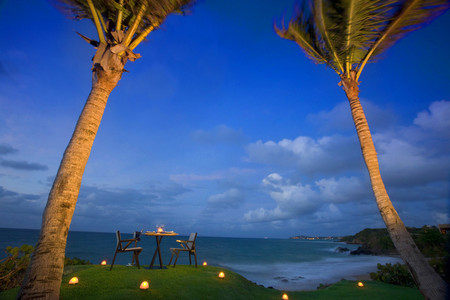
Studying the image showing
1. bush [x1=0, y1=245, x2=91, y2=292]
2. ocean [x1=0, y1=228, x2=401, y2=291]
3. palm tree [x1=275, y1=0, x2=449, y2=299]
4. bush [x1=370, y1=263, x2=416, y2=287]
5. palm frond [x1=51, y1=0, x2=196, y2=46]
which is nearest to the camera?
palm tree [x1=275, y1=0, x2=449, y2=299]

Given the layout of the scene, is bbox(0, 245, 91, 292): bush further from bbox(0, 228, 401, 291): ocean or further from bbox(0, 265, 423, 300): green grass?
bbox(0, 228, 401, 291): ocean

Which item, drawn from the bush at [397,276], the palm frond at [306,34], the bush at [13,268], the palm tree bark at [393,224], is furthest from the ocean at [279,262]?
the palm frond at [306,34]

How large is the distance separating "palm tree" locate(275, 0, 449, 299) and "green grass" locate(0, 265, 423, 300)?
336 cm

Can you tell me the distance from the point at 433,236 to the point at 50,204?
1488 centimetres

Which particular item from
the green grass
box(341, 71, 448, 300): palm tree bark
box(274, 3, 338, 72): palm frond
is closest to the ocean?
the green grass

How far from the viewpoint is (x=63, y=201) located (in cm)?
324

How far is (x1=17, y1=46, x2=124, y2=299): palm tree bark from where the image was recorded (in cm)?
282

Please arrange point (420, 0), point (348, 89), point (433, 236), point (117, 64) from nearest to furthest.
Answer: point (117, 64) → point (420, 0) → point (348, 89) → point (433, 236)

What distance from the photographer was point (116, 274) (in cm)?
597

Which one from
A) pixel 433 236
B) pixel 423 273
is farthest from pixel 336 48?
pixel 433 236

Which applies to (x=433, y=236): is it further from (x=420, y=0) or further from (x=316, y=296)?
(x=420, y=0)

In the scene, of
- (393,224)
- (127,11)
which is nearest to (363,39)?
(393,224)

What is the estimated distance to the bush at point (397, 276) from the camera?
26.5ft

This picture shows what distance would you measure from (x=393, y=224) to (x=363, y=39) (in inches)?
199
